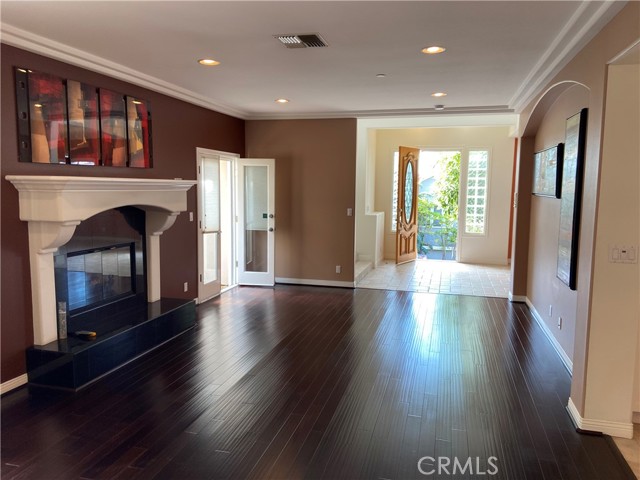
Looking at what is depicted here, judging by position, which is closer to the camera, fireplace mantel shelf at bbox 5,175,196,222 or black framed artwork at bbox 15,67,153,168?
fireplace mantel shelf at bbox 5,175,196,222

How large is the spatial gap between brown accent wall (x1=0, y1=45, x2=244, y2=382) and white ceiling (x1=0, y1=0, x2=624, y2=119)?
145 mm

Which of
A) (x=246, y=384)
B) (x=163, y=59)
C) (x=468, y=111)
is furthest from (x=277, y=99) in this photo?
(x=246, y=384)

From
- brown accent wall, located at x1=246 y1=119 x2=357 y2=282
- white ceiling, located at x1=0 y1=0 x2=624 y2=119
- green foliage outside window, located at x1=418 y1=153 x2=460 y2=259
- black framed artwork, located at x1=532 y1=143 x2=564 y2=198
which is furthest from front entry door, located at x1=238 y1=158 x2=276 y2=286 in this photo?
green foliage outside window, located at x1=418 y1=153 x2=460 y2=259

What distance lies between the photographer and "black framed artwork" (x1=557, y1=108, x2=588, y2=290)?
343 cm

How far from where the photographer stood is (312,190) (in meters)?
7.05

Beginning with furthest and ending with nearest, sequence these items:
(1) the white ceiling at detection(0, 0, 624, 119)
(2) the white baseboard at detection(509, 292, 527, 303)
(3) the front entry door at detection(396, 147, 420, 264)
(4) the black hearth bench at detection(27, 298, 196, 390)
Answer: (3) the front entry door at detection(396, 147, 420, 264) → (2) the white baseboard at detection(509, 292, 527, 303) → (4) the black hearth bench at detection(27, 298, 196, 390) → (1) the white ceiling at detection(0, 0, 624, 119)

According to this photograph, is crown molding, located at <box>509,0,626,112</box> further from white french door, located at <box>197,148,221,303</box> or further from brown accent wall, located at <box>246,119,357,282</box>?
white french door, located at <box>197,148,221,303</box>

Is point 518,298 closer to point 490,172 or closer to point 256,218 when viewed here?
point 490,172

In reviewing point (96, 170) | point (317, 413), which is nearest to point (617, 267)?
point (317, 413)

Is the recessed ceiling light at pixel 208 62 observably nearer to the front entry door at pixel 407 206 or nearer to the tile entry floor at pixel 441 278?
the tile entry floor at pixel 441 278

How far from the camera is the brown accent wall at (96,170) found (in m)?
3.32

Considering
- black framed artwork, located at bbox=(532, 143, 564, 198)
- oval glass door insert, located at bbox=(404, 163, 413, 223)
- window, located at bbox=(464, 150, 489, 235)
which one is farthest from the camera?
window, located at bbox=(464, 150, 489, 235)

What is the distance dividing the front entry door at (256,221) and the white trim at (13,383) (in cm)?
384

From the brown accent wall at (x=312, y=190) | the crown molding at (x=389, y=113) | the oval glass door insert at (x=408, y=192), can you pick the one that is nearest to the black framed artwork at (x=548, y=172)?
the crown molding at (x=389, y=113)
